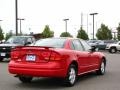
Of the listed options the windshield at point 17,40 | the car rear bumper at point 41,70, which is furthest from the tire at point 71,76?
the windshield at point 17,40

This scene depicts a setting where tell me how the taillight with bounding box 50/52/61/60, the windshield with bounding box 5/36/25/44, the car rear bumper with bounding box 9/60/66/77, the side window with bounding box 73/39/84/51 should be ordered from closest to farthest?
the car rear bumper with bounding box 9/60/66/77, the taillight with bounding box 50/52/61/60, the side window with bounding box 73/39/84/51, the windshield with bounding box 5/36/25/44

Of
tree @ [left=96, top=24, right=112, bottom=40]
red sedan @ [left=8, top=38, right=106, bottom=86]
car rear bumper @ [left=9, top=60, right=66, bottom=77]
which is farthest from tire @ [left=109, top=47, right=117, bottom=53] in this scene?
tree @ [left=96, top=24, right=112, bottom=40]

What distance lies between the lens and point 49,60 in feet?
36.2

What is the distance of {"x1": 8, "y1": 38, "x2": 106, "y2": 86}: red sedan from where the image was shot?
36.1ft

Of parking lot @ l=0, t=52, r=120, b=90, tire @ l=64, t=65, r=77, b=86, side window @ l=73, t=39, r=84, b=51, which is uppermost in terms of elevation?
side window @ l=73, t=39, r=84, b=51

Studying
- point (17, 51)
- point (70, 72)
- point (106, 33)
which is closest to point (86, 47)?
point (70, 72)

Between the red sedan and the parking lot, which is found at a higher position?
the red sedan

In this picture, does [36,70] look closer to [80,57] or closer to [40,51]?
[40,51]

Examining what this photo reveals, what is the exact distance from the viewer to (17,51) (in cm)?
1159

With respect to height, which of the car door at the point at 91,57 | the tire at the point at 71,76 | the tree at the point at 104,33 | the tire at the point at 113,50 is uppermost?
the tree at the point at 104,33

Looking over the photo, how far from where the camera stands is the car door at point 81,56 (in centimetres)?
1235

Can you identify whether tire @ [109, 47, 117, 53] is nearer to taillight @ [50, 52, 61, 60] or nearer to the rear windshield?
the rear windshield

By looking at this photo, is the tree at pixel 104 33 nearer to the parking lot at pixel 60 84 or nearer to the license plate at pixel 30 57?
the parking lot at pixel 60 84

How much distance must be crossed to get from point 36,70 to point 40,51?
1.89 ft
